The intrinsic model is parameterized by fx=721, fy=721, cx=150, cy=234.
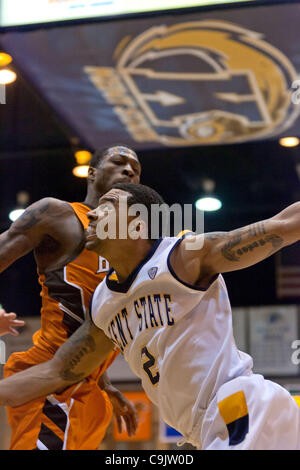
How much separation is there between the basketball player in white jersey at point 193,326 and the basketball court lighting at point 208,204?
6.36 m

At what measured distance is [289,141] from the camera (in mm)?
7887

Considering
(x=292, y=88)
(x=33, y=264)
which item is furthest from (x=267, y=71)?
(x=33, y=264)

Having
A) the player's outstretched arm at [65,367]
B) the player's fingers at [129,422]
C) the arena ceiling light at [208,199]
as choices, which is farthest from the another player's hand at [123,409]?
the arena ceiling light at [208,199]

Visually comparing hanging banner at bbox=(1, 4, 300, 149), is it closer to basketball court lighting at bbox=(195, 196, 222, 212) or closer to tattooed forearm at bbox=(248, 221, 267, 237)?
basketball court lighting at bbox=(195, 196, 222, 212)

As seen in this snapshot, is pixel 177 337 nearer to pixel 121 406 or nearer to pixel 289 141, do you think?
pixel 121 406

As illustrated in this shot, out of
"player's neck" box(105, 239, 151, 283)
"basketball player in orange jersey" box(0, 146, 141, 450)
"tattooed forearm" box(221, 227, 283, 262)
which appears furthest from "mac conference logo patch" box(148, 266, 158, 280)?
"basketball player in orange jersey" box(0, 146, 141, 450)

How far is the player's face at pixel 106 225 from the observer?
300cm

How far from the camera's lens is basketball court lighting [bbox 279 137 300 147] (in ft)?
25.5

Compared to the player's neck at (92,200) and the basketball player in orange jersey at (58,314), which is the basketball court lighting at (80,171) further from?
the basketball player in orange jersey at (58,314)

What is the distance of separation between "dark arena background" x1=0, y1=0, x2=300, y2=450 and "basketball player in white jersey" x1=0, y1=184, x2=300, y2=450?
1.88 m

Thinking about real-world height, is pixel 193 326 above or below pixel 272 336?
below

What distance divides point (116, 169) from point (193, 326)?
1.35m

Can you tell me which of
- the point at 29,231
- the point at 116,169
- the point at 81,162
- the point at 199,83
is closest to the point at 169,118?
the point at 199,83

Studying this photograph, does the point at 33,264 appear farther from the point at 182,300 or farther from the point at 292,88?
the point at 182,300
